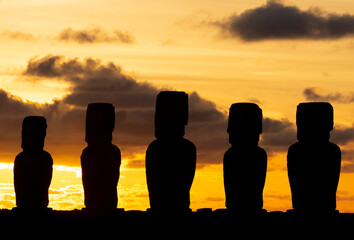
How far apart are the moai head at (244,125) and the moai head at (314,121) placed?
2.69 ft

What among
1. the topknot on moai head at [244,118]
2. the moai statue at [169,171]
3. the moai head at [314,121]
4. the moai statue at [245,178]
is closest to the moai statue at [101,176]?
the moai statue at [169,171]

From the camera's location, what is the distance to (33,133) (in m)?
22.2

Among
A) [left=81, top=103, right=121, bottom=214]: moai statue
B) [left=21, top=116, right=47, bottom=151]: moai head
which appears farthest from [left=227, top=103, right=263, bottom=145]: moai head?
[left=21, top=116, right=47, bottom=151]: moai head

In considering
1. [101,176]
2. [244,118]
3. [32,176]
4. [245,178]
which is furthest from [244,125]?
[32,176]

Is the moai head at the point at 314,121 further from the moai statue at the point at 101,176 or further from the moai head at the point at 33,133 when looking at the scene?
the moai head at the point at 33,133

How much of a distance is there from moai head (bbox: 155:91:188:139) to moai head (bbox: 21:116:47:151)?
9.41 feet

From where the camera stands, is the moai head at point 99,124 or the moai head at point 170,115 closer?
the moai head at point 170,115

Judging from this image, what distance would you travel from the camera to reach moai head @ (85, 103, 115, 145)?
21359mm

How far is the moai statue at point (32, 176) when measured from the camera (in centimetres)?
2177

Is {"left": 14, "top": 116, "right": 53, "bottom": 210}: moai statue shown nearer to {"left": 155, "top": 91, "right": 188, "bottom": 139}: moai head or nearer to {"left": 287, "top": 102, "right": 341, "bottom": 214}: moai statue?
{"left": 155, "top": 91, "right": 188, "bottom": 139}: moai head

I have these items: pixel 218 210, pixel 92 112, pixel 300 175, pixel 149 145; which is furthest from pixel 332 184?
pixel 92 112

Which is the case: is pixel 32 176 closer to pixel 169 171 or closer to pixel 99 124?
pixel 99 124

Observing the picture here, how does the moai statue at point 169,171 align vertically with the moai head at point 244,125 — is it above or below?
below

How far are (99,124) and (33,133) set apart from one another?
1.63 meters
